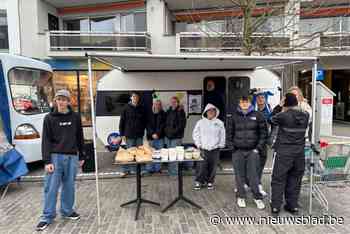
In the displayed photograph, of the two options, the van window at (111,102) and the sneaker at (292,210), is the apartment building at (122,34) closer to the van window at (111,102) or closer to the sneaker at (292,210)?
the van window at (111,102)

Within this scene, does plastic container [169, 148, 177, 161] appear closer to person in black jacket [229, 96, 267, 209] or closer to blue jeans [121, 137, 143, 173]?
person in black jacket [229, 96, 267, 209]

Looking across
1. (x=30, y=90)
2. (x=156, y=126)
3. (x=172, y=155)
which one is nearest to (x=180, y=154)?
(x=172, y=155)

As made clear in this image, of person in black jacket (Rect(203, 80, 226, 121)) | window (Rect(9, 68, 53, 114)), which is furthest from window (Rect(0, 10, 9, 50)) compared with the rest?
person in black jacket (Rect(203, 80, 226, 121))

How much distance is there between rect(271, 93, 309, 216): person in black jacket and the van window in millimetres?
4184

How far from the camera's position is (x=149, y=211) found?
175 inches

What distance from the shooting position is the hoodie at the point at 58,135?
12.6 feet

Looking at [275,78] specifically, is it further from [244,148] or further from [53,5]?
[53,5]

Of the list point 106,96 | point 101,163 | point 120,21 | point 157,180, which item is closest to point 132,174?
point 157,180

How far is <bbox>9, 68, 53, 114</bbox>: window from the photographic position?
20.9 ft

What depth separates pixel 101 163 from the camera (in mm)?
7672

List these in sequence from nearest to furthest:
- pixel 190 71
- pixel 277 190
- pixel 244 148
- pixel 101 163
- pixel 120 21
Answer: pixel 277 190, pixel 244 148, pixel 190 71, pixel 101 163, pixel 120 21

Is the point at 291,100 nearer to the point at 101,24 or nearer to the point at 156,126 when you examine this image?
the point at 156,126

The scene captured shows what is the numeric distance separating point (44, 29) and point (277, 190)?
14397mm

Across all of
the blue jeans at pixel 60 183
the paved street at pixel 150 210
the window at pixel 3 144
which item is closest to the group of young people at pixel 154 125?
the paved street at pixel 150 210
